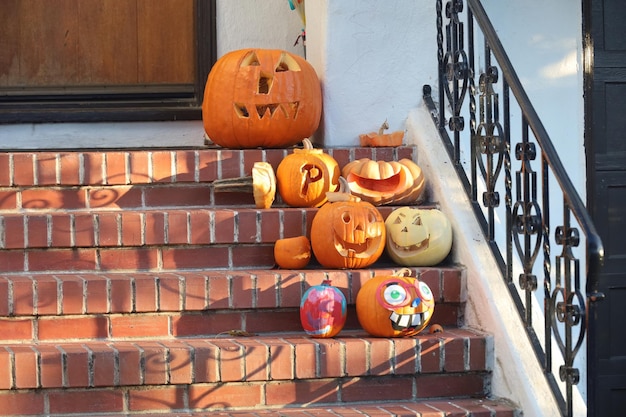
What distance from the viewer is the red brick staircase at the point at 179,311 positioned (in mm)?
3436

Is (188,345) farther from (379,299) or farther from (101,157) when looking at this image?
(101,157)

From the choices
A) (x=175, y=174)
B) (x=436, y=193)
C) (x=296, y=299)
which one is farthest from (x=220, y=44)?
(x=296, y=299)

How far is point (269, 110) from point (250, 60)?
266 mm

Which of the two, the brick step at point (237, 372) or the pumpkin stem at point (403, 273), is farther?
the pumpkin stem at point (403, 273)

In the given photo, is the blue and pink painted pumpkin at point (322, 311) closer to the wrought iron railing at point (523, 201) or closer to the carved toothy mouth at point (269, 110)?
the wrought iron railing at point (523, 201)

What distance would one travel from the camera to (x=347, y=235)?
388 centimetres

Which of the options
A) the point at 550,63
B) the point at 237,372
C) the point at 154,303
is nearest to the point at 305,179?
the point at 154,303

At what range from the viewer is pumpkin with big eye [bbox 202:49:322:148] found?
14.8 feet

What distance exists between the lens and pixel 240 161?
438cm

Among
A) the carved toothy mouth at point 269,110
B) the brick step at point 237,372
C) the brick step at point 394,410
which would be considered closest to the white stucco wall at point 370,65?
the carved toothy mouth at point 269,110

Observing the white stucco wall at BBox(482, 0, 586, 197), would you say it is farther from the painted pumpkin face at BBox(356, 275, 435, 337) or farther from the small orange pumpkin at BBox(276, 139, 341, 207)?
the painted pumpkin face at BBox(356, 275, 435, 337)

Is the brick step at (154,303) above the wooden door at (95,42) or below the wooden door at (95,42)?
below

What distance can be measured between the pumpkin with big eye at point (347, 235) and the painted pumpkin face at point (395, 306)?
0.25 m

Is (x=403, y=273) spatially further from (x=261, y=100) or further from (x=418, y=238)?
(x=261, y=100)
